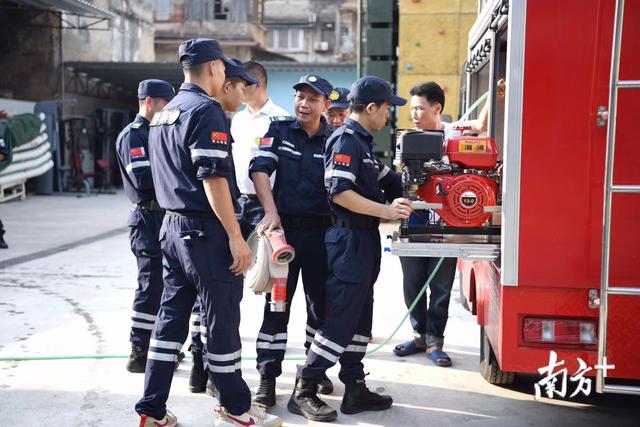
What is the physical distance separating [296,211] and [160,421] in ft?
4.44

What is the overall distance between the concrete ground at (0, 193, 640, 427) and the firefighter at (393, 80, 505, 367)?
0.34 ft

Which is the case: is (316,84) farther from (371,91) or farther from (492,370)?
(492,370)

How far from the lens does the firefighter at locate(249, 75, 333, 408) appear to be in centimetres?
410

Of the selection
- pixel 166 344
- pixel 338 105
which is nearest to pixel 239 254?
pixel 166 344

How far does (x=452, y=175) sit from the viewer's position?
→ 3.60 metres

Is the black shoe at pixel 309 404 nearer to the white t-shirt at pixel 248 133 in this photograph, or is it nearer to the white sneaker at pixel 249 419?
the white sneaker at pixel 249 419

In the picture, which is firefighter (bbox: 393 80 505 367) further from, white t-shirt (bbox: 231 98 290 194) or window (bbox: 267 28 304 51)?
window (bbox: 267 28 304 51)

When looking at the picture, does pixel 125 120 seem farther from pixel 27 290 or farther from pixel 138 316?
pixel 138 316

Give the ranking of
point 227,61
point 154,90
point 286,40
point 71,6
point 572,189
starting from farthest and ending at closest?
point 286,40, point 71,6, point 154,90, point 227,61, point 572,189

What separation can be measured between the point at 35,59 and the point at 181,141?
66.2 feet

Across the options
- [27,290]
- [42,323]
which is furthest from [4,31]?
[42,323]

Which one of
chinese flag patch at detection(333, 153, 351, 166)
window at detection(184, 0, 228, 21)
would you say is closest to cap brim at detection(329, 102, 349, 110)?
chinese flag patch at detection(333, 153, 351, 166)

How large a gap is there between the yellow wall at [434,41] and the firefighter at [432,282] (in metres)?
6.85

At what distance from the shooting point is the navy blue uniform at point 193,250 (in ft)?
11.1
